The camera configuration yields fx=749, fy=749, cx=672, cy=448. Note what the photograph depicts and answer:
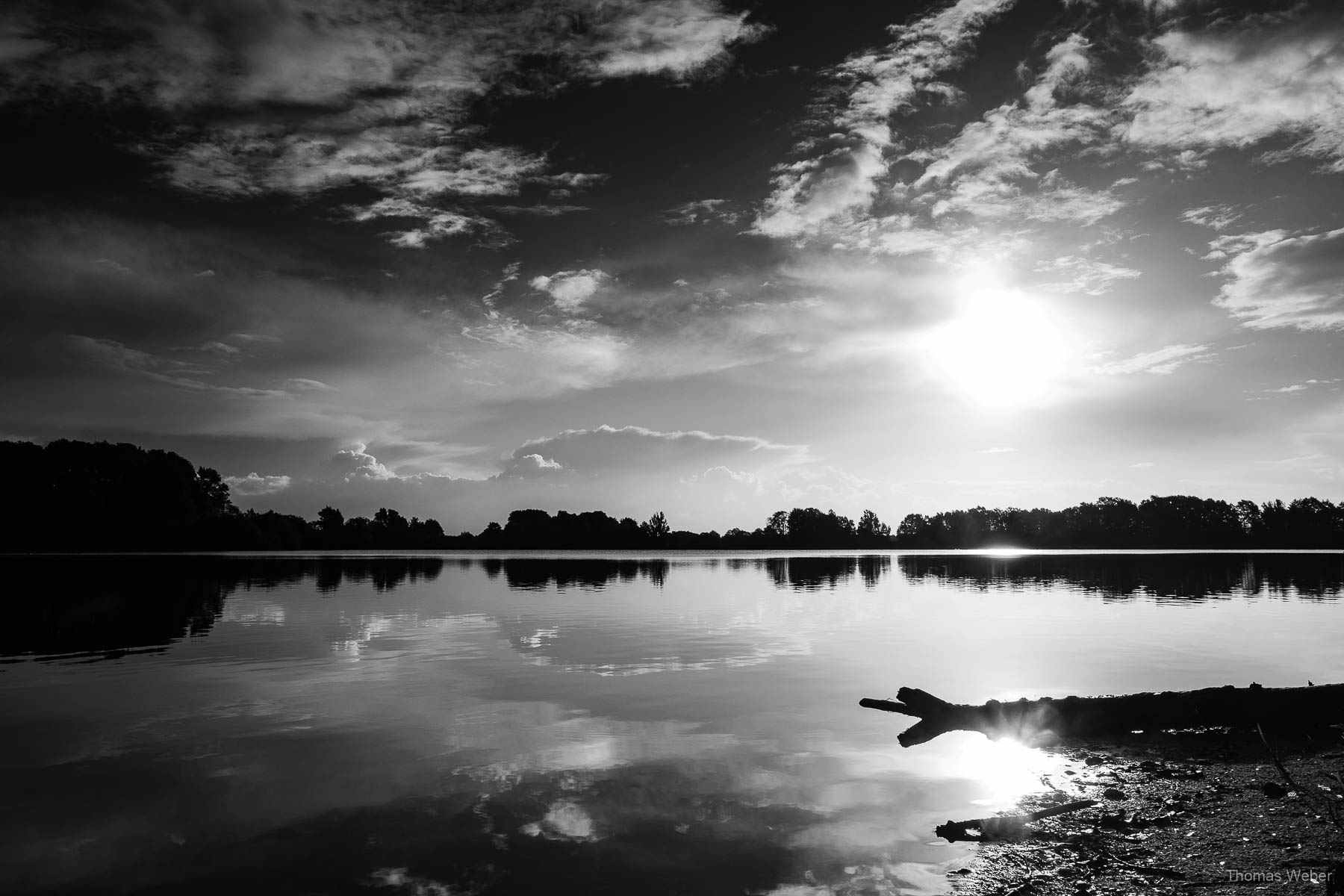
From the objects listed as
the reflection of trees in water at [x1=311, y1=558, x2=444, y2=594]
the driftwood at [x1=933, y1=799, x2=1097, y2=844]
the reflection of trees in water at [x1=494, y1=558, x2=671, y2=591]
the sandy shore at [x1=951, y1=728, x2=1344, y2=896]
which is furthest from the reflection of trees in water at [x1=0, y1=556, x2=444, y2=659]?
the sandy shore at [x1=951, y1=728, x2=1344, y2=896]

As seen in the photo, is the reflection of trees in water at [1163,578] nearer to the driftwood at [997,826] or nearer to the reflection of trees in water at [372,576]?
the driftwood at [997,826]

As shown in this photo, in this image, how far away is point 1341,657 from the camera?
113 feet

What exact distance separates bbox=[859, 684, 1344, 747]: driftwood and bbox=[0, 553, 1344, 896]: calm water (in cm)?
81

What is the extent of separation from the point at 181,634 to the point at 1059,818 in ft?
141

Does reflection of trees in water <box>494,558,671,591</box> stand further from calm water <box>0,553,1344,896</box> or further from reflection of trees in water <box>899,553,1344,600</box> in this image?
reflection of trees in water <box>899,553,1344,600</box>

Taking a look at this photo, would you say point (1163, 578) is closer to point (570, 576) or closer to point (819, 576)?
point (819, 576)

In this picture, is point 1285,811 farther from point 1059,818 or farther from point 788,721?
point 788,721

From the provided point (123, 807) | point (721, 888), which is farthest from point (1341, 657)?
point (123, 807)

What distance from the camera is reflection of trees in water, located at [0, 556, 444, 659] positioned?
3838 centimetres

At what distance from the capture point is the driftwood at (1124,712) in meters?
20.5

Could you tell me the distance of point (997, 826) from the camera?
13.9 m

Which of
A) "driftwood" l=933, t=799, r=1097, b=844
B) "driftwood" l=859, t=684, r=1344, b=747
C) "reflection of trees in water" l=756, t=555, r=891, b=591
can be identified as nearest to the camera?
"driftwood" l=933, t=799, r=1097, b=844

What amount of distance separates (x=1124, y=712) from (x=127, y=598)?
7100 cm

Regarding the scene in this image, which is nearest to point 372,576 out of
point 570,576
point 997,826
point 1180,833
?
point 570,576
